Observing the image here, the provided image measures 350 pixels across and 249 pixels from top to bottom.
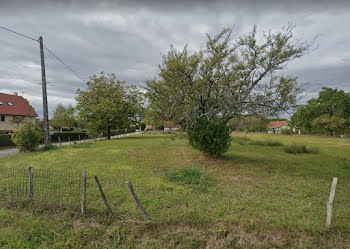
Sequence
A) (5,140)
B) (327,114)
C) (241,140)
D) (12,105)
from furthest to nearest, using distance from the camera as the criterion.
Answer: (327,114)
(12,105)
(241,140)
(5,140)

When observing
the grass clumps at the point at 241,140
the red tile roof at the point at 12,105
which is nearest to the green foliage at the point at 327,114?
the grass clumps at the point at 241,140

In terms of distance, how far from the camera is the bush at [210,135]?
8.41 meters

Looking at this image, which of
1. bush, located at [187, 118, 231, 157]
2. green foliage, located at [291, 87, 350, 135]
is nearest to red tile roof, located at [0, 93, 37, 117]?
bush, located at [187, 118, 231, 157]

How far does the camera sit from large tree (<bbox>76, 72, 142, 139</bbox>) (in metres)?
22.3

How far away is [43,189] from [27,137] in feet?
34.1

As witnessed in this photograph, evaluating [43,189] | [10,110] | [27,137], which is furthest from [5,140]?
[43,189]

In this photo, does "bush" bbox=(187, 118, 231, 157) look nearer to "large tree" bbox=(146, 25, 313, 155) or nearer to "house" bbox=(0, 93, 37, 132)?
"large tree" bbox=(146, 25, 313, 155)

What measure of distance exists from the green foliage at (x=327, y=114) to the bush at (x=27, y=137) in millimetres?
42958

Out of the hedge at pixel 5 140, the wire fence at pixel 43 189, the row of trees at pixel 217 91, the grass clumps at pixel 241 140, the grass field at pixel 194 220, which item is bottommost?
the grass clumps at pixel 241 140

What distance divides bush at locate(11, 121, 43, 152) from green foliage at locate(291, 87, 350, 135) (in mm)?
42958

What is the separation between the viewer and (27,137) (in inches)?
483

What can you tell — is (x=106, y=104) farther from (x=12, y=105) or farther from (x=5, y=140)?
(x=12, y=105)

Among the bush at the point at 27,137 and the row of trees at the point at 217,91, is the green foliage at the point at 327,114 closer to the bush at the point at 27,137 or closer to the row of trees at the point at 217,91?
the row of trees at the point at 217,91

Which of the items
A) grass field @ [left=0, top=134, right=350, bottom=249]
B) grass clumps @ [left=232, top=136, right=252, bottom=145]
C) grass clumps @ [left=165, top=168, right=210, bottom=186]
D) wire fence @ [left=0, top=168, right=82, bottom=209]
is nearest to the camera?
grass field @ [left=0, top=134, right=350, bottom=249]
